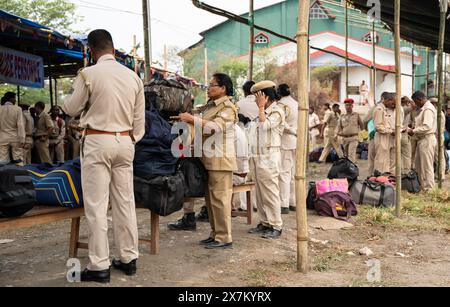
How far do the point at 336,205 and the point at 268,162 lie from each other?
1.82 meters

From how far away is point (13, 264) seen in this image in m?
4.74

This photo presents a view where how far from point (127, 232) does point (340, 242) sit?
9.52 ft

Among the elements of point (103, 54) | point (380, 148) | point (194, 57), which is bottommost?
point (380, 148)

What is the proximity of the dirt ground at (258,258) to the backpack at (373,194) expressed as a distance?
3.82ft

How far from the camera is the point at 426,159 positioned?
9680 millimetres

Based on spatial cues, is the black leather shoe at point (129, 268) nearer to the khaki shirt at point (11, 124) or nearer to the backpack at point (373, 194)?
the backpack at point (373, 194)

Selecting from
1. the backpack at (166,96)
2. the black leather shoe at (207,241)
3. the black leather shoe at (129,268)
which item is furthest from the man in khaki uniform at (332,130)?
the black leather shoe at (129,268)

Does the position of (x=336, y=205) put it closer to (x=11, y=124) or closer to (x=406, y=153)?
(x=406, y=153)

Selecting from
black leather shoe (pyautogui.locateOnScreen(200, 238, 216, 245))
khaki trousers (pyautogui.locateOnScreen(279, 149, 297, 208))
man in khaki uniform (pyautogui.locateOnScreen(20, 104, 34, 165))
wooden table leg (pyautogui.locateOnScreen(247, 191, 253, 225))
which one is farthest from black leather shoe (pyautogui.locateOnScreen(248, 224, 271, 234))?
man in khaki uniform (pyautogui.locateOnScreen(20, 104, 34, 165))

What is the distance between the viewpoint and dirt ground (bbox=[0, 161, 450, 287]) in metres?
4.35

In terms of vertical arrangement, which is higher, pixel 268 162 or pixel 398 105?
pixel 398 105

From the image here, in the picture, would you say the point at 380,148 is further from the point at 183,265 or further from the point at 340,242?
the point at 183,265

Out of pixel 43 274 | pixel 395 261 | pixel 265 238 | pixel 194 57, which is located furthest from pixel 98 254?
pixel 194 57

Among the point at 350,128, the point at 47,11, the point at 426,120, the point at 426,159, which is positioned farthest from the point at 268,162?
the point at 47,11
